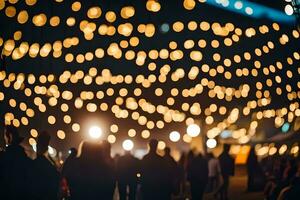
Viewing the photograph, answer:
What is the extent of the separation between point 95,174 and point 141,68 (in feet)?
25.7

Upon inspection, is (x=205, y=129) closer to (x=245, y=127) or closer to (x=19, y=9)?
(x=245, y=127)

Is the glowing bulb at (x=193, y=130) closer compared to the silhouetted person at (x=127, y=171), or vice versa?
the silhouetted person at (x=127, y=171)

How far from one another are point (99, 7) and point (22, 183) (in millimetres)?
4799

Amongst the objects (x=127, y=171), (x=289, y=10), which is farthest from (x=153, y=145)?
(x=289, y=10)

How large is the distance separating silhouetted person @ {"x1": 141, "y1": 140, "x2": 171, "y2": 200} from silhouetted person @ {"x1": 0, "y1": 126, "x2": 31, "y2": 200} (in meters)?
2.77

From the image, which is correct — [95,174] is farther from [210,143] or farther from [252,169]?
A: [210,143]

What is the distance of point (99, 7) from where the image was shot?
9.73 meters

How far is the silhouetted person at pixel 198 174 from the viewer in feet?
37.1

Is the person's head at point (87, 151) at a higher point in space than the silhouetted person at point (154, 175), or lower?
higher

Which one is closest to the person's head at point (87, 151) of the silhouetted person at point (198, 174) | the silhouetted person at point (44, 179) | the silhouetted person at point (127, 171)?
the silhouetted person at point (44, 179)

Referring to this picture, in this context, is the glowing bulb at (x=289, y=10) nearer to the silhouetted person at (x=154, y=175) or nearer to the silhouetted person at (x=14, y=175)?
the silhouetted person at (x=154, y=175)

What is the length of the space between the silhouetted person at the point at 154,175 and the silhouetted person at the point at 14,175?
2774 millimetres

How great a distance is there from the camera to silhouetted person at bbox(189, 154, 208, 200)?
11.3 meters

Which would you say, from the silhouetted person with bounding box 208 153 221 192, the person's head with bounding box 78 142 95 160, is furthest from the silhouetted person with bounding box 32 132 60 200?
the silhouetted person with bounding box 208 153 221 192
